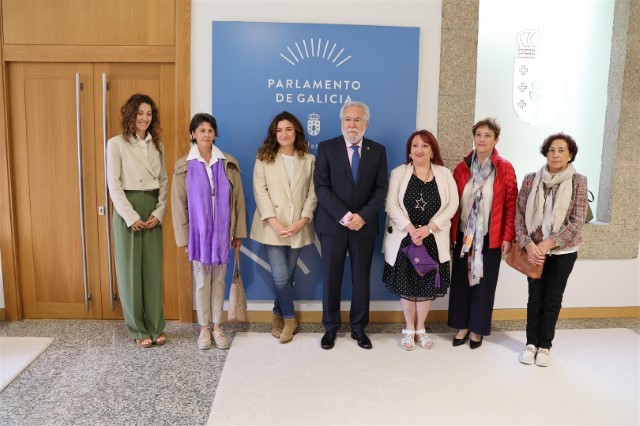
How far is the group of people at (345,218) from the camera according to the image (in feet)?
10.8

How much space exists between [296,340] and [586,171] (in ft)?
9.49

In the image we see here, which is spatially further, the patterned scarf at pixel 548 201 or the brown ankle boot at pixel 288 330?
the brown ankle boot at pixel 288 330

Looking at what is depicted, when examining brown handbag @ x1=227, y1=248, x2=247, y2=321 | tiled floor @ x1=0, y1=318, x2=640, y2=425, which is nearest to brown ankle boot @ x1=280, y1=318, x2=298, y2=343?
tiled floor @ x1=0, y1=318, x2=640, y2=425

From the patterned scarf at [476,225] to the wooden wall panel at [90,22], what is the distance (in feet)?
7.85

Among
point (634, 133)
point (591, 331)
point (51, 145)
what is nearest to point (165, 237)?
point (51, 145)

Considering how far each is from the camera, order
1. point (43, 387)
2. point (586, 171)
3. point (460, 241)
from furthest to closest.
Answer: point (586, 171) → point (460, 241) → point (43, 387)

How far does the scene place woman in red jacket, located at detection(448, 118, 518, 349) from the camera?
130 inches

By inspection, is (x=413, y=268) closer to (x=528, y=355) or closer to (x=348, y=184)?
(x=348, y=184)

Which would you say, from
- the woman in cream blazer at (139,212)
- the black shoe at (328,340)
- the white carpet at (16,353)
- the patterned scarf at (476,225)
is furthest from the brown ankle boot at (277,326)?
the white carpet at (16,353)

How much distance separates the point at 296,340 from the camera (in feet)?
11.8

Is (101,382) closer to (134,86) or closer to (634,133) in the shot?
(134,86)

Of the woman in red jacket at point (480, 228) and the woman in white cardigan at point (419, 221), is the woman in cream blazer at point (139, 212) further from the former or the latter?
the woman in red jacket at point (480, 228)

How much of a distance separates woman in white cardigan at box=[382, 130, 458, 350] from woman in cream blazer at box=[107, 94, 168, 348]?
5.28 feet

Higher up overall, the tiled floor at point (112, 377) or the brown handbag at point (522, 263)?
the brown handbag at point (522, 263)
